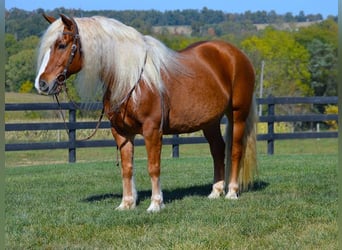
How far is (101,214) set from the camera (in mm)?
6500

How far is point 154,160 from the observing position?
677 centimetres

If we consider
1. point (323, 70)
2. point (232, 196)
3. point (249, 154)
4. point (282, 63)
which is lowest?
point (323, 70)

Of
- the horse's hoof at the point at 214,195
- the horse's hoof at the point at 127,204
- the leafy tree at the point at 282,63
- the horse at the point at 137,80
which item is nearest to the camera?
the horse at the point at 137,80

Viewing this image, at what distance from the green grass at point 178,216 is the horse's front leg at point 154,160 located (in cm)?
11

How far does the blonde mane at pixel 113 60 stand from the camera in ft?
21.5

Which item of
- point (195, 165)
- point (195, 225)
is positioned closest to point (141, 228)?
point (195, 225)

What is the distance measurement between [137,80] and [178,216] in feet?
4.64

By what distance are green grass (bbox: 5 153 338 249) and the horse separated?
17.3 inches

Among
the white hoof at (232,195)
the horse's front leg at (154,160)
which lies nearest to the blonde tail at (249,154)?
the white hoof at (232,195)

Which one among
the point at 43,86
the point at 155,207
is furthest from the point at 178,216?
the point at 43,86

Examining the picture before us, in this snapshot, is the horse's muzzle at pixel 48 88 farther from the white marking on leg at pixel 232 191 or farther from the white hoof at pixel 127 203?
the white marking on leg at pixel 232 191

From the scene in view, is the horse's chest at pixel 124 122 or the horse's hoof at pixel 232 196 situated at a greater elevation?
the horse's chest at pixel 124 122

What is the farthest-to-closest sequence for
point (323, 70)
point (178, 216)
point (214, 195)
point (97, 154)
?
1. point (323, 70)
2. point (97, 154)
3. point (214, 195)
4. point (178, 216)

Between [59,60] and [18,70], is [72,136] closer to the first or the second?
[59,60]
